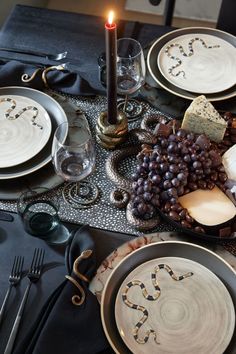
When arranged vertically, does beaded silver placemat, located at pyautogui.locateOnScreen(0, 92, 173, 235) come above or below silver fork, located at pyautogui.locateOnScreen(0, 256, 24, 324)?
above

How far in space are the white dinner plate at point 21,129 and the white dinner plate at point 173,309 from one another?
15.5 inches

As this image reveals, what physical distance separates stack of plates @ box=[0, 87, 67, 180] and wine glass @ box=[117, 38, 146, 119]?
16cm

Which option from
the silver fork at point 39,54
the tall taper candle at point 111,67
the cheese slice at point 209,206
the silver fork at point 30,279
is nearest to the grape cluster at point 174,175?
the cheese slice at point 209,206

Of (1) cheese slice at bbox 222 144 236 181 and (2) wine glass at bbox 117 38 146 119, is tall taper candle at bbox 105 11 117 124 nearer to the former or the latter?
(2) wine glass at bbox 117 38 146 119

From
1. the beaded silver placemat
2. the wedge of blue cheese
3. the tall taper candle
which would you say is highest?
the tall taper candle

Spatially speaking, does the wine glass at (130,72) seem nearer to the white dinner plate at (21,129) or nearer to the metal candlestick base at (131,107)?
the metal candlestick base at (131,107)

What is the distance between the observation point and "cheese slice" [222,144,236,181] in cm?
106

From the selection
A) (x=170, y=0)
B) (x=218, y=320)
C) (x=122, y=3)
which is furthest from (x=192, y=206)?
(x=122, y=3)

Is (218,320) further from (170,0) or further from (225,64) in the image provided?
(170,0)

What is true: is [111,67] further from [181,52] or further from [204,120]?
[181,52]

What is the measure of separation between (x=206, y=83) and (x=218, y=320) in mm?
638

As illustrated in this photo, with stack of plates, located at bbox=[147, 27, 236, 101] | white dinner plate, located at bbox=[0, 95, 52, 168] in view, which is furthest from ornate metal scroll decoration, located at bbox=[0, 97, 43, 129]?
stack of plates, located at bbox=[147, 27, 236, 101]

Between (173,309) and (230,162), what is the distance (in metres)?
0.36

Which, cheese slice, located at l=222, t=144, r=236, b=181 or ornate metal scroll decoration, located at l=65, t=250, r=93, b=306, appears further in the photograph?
cheese slice, located at l=222, t=144, r=236, b=181
